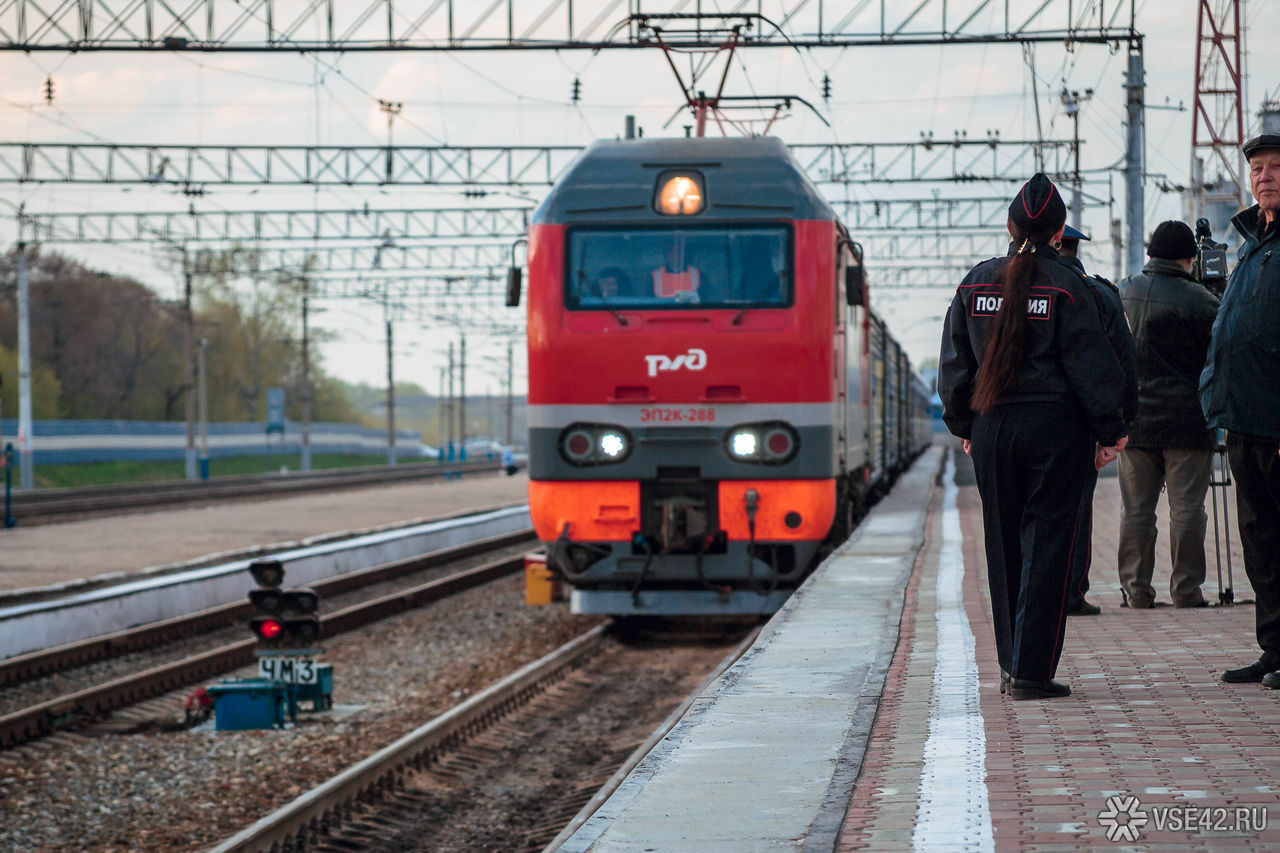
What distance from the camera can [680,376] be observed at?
10891mm

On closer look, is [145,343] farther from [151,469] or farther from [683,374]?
[683,374]

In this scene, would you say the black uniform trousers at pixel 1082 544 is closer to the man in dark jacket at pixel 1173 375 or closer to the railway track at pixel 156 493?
the man in dark jacket at pixel 1173 375

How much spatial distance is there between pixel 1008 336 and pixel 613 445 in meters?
5.94

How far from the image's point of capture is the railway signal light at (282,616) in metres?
10.6

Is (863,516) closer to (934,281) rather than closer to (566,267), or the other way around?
(566,267)

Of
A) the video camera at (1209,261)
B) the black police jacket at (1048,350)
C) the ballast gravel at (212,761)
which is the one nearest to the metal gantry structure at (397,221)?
the ballast gravel at (212,761)

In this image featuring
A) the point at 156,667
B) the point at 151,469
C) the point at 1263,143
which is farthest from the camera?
the point at 151,469

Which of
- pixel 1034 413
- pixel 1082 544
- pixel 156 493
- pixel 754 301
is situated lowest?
pixel 156 493

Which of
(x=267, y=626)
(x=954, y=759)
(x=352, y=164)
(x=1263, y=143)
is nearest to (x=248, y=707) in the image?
(x=267, y=626)

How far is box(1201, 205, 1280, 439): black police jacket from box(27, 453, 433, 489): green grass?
135ft

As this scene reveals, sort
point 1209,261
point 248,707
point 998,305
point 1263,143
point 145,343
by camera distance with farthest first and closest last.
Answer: point 145,343, point 248,707, point 1209,261, point 1263,143, point 998,305

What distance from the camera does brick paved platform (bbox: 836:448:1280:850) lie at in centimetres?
363

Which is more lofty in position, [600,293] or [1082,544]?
[600,293]

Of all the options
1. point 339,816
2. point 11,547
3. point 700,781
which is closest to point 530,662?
point 339,816
